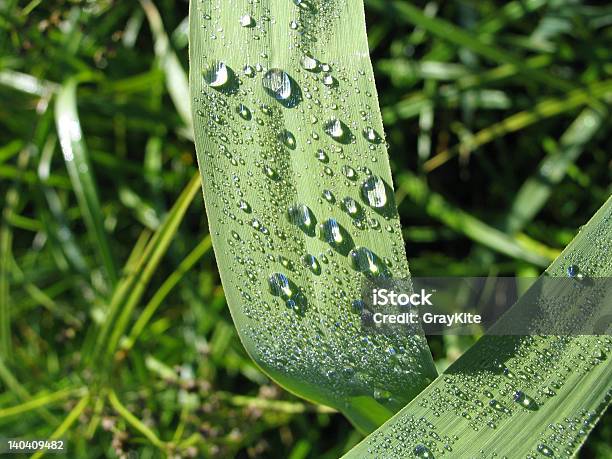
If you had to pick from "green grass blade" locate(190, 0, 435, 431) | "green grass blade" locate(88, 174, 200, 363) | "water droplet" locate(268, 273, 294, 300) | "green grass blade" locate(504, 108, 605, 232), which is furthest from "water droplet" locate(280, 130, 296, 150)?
"green grass blade" locate(504, 108, 605, 232)

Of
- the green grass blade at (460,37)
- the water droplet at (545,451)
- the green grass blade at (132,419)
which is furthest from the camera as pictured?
the green grass blade at (460,37)

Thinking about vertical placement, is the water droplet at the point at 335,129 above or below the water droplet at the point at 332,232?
above

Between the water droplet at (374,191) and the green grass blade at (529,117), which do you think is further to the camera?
the green grass blade at (529,117)

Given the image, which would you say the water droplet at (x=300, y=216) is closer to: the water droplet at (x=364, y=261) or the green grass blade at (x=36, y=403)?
the water droplet at (x=364, y=261)

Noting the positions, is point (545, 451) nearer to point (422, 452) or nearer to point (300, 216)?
point (422, 452)

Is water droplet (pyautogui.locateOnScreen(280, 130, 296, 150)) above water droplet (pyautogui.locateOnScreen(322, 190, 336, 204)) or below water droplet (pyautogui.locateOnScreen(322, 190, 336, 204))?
above

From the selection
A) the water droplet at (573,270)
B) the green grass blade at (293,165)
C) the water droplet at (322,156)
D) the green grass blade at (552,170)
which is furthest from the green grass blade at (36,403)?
the green grass blade at (552,170)

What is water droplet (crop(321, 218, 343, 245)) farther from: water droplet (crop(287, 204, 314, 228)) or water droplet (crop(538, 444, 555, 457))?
water droplet (crop(538, 444, 555, 457))
